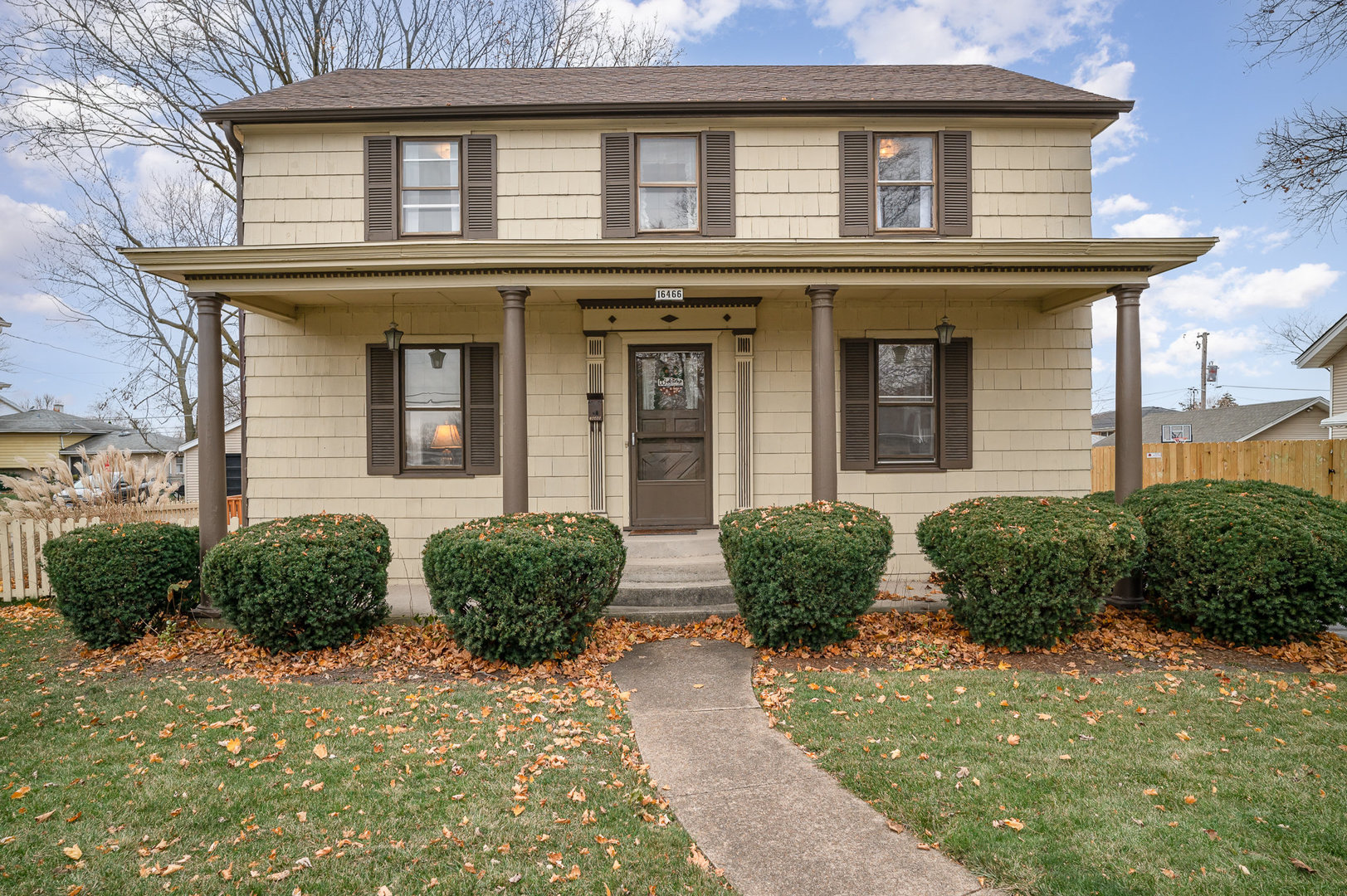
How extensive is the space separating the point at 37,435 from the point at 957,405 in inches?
1460

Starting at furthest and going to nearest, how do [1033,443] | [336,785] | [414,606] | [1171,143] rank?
[1171,143], [1033,443], [414,606], [336,785]

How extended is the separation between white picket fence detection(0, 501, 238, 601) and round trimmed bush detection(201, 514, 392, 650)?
3593 mm

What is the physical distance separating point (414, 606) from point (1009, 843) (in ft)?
18.6

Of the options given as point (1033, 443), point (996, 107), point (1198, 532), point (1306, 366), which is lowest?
point (1198, 532)

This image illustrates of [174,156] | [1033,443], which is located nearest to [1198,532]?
[1033,443]

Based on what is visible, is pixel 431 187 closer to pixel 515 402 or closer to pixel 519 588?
pixel 515 402

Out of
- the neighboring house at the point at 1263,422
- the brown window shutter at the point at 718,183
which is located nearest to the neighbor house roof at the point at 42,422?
the brown window shutter at the point at 718,183

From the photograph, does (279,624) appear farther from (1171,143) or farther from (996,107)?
(1171,143)

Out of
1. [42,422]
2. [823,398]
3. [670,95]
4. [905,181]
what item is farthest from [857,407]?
[42,422]

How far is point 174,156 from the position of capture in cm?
1320

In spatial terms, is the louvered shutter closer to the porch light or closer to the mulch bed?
the mulch bed

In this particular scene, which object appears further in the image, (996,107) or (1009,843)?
(996,107)

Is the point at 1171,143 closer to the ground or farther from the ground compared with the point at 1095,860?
farther from the ground

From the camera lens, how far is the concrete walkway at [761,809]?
2.52 metres
